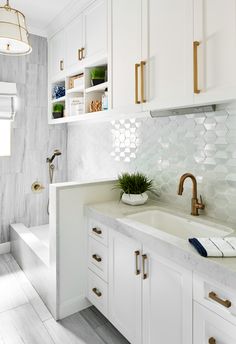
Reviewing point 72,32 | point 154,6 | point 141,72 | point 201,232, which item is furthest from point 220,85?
point 72,32

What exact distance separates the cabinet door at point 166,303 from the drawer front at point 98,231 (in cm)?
43

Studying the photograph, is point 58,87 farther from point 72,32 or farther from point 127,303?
point 127,303

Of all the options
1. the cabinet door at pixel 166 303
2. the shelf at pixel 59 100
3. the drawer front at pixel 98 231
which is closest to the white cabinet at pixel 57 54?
the shelf at pixel 59 100

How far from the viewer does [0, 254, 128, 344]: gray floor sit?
179cm

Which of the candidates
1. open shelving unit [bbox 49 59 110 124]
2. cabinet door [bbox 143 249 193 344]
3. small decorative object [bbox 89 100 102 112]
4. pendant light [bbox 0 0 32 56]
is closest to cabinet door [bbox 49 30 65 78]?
open shelving unit [bbox 49 59 110 124]

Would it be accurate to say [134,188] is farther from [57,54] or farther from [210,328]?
[57,54]

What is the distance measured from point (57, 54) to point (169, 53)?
1842mm

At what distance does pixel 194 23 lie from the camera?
54.3 inches

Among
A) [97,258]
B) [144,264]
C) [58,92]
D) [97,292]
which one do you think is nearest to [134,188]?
[97,258]

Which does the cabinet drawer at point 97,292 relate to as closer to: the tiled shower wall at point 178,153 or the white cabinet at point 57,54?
the tiled shower wall at point 178,153

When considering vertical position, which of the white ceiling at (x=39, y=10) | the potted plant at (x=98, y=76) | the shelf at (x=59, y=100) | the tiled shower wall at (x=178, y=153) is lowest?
the tiled shower wall at (x=178, y=153)

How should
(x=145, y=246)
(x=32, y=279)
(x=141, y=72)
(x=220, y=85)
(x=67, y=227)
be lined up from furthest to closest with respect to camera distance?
(x=32, y=279)
(x=67, y=227)
(x=141, y=72)
(x=145, y=246)
(x=220, y=85)

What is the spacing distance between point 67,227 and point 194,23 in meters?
1.53

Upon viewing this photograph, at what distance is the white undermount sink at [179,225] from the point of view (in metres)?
1.53
